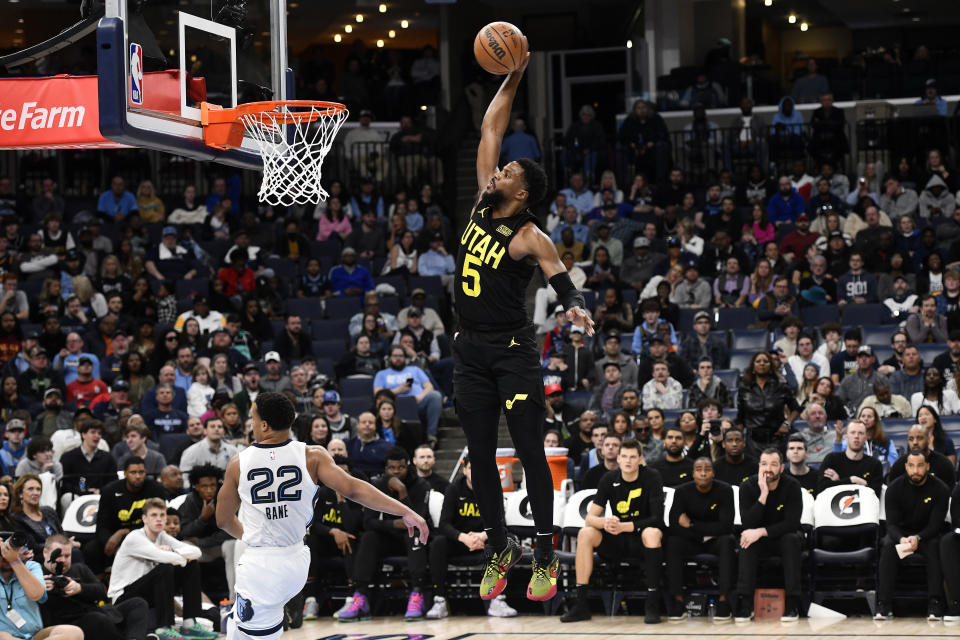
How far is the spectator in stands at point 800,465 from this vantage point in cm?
1309

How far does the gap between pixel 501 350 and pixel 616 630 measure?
240 inches

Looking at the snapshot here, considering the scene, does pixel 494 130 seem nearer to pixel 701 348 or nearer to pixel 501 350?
pixel 501 350

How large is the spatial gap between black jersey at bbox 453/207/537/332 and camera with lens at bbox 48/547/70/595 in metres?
6.13

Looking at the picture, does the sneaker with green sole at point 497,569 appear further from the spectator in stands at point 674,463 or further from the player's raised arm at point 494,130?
the spectator in stands at point 674,463

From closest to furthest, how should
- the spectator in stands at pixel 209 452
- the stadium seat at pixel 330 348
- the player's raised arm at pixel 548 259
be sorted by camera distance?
the player's raised arm at pixel 548 259 < the spectator in stands at pixel 209 452 < the stadium seat at pixel 330 348

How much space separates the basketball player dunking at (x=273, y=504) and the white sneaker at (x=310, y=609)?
18.4 feet

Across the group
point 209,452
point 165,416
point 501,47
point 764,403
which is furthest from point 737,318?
point 501,47

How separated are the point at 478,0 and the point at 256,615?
72.0 feet

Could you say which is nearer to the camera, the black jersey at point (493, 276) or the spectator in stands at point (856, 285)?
the black jersey at point (493, 276)

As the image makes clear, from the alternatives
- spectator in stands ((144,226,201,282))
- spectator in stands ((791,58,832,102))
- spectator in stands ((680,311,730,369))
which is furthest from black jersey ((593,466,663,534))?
spectator in stands ((791,58,832,102))

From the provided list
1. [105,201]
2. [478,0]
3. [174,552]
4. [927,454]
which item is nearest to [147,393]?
[174,552]

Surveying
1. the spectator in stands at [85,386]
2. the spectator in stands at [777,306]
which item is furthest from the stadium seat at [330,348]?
the spectator in stands at [777,306]

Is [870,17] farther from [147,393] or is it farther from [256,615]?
[256,615]

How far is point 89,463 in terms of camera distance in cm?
1439
